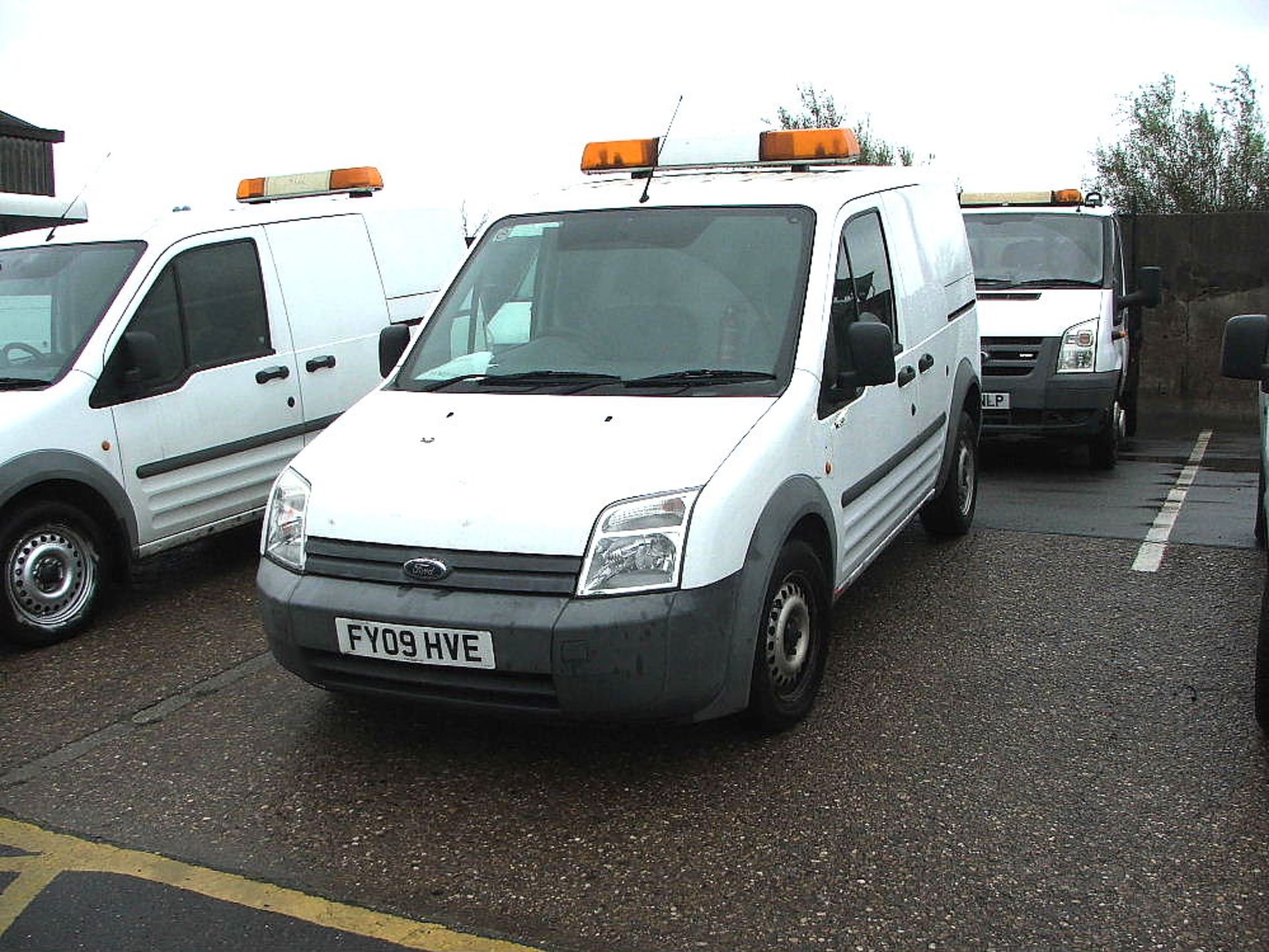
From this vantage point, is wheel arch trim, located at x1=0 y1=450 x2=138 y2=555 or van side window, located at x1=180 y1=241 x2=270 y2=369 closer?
wheel arch trim, located at x1=0 y1=450 x2=138 y2=555

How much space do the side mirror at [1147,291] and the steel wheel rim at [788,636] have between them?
20.5 feet

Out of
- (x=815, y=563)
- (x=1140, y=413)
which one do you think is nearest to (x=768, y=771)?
(x=815, y=563)

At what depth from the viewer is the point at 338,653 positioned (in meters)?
4.10

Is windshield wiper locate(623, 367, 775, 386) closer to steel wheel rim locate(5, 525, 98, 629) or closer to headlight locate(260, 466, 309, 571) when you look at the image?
headlight locate(260, 466, 309, 571)

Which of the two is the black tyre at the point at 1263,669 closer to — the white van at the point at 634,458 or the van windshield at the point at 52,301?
the white van at the point at 634,458

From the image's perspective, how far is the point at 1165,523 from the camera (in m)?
7.80

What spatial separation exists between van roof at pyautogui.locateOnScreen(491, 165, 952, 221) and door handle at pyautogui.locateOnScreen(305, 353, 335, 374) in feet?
6.49

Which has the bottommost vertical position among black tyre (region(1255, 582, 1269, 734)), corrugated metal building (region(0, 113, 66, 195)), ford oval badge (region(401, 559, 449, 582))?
black tyre (region(1255, 582, 1269, 734))

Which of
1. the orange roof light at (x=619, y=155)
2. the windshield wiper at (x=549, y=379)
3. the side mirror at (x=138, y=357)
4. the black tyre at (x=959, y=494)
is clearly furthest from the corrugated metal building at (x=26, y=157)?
the windshield wiper at (x=549, y=379)

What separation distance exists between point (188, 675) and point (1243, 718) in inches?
161

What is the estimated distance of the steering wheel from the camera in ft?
20.0

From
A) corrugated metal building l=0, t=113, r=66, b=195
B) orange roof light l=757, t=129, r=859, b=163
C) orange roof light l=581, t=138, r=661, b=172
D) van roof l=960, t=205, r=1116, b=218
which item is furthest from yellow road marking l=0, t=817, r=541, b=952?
corrugated metal building l=0, t=113, r=66, b=195

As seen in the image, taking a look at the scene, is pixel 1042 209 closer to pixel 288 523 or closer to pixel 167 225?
pixel 167 225

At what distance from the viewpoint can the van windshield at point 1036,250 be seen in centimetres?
1001
